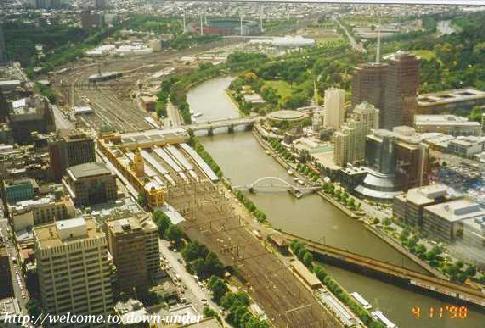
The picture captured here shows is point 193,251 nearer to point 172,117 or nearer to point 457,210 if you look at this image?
point 457,210

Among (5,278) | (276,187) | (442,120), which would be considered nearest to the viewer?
(5,278)

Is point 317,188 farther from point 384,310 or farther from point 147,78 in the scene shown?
point 147,78

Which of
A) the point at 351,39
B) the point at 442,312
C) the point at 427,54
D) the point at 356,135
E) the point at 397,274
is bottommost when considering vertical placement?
the point at 442,312

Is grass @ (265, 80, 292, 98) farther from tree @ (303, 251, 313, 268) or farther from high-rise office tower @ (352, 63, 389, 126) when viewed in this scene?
tree @ (303, 251, 313, 268)

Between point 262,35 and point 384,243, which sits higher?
point 262,35

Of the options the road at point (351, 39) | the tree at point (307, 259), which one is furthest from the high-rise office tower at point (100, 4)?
the tree at point (307, 259)

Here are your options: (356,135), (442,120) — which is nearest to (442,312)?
(356,135)

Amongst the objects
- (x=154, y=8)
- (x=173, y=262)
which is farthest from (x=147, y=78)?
(x=173, y=262)
